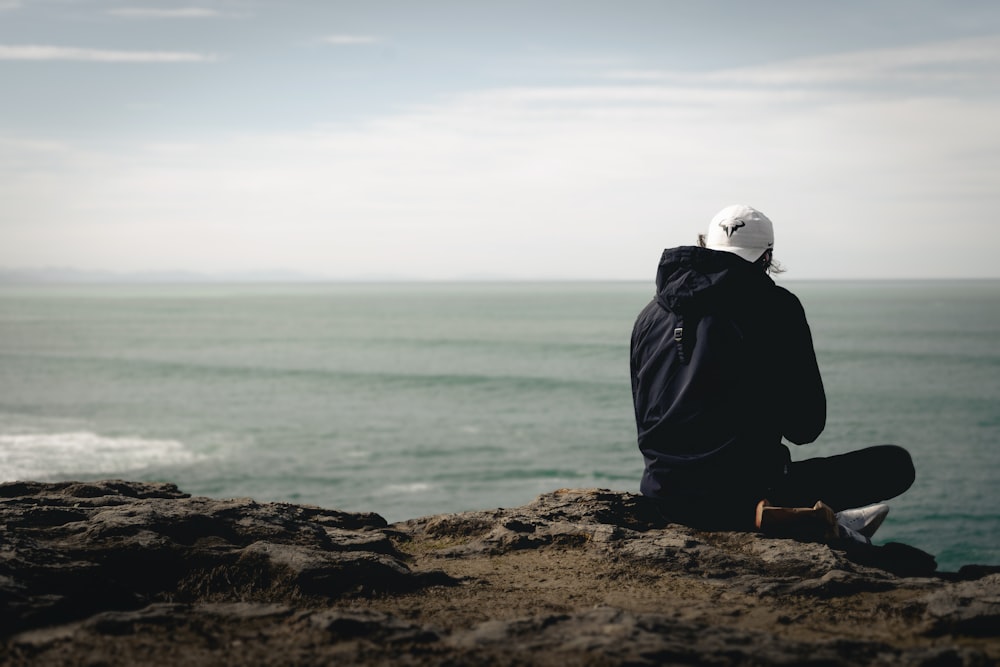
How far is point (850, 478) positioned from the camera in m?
4.52

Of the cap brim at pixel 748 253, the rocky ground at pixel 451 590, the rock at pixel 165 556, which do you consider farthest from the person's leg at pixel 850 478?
the rock at pixel 165 556

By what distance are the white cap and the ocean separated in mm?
1387

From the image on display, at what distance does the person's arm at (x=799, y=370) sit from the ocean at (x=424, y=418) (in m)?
0.59

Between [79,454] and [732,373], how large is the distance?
3119 cm

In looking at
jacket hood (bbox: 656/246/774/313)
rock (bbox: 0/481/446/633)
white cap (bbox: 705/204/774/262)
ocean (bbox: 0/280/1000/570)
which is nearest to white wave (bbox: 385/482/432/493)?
ocean (bbox: 0/280/1000/570)

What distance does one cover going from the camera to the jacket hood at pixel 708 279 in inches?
165

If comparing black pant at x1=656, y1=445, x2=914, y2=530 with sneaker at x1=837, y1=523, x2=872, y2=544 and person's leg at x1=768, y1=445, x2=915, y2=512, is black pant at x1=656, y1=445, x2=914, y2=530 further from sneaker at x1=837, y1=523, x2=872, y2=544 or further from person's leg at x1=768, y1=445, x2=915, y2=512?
sneaker at x1=837, y1=523, x2=872, y2=544

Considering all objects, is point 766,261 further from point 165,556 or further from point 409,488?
point 409,488

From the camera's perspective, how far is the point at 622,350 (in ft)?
222

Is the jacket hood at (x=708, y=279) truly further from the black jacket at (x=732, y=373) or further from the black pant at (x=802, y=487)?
the black pant at (x=802, y=487)

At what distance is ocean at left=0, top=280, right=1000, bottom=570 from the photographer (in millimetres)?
26625

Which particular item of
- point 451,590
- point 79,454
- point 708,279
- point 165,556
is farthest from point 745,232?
point 79,454

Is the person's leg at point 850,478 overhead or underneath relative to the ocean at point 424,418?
overhead

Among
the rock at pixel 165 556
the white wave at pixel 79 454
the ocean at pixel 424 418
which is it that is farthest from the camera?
the white wave at pixel 79 454
